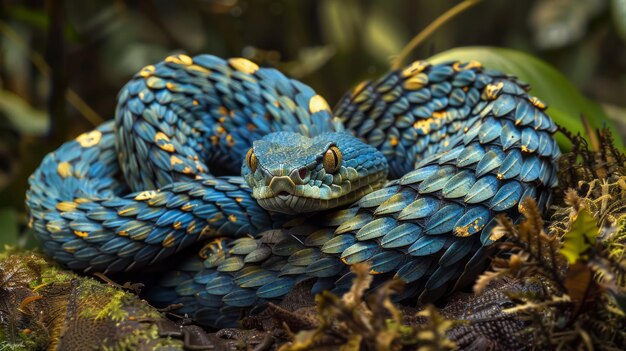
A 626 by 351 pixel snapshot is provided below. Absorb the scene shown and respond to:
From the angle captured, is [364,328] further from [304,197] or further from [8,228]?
[8,228]

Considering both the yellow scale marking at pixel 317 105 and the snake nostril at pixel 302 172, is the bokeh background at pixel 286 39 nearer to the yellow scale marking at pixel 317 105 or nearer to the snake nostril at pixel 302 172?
the yellow scale marking at pixel 317 105

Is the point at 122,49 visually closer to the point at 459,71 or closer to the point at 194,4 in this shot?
the point at 194,4

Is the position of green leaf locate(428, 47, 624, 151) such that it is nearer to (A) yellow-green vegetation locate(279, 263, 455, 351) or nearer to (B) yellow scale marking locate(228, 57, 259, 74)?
(B) yellow scale marking locate(228, 57, 259, 74)

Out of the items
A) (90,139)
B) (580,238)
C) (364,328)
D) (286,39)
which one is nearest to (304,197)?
(364,328)

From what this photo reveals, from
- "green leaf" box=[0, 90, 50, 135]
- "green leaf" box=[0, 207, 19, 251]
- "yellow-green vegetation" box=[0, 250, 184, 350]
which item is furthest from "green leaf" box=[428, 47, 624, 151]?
"green leaf" box=[0, 90, 50, 135]

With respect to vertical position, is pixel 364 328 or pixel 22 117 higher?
pixel 364 328

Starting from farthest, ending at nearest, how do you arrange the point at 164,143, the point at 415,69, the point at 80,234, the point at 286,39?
the point at 286,39, the point at 415,69, the point at 164,143, the point at 80,234

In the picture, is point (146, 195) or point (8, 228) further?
point (8, 228)

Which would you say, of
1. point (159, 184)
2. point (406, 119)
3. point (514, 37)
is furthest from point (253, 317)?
point (514, 37)
